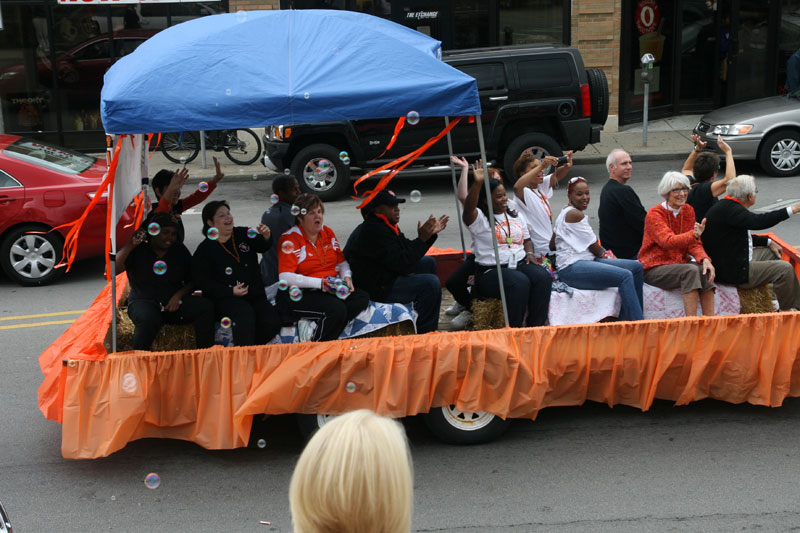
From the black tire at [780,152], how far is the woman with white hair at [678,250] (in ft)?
26.9

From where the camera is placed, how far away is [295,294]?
20.8ft

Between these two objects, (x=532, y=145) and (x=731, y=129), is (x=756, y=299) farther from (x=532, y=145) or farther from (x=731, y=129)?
(x=731, y=129)

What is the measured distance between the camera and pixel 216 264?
641cm

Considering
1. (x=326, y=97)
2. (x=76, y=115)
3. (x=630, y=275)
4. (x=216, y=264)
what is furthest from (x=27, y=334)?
(x=76, y=115)

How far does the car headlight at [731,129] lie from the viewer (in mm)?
14531

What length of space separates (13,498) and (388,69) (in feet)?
11.3

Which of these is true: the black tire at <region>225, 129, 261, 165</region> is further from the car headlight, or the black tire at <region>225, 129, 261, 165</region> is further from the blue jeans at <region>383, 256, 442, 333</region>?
the blue jeans at <region>383, 256, 442, 333</region>

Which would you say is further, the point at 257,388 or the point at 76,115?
the point at 76,115

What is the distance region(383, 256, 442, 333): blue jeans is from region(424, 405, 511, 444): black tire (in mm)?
915

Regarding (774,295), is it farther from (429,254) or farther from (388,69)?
(388,69)

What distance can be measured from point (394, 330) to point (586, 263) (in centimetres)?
158

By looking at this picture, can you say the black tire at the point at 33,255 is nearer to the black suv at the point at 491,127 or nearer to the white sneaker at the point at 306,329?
the black suv at the point at 491,127

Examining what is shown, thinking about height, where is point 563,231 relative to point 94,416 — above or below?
above

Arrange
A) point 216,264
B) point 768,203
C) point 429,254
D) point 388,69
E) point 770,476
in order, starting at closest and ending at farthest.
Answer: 1. point 770,476
2. point 388,69
3. point 216,264
4. point 429,254
5. point 768,203
